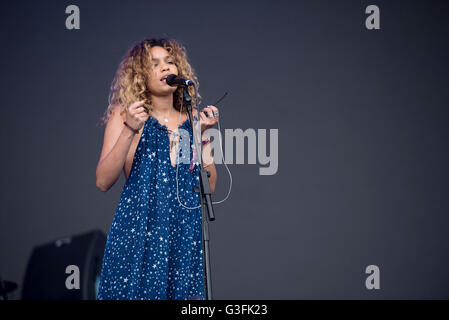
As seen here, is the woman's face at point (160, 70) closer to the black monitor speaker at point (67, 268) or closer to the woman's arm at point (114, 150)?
the woman's arm at point (114, 150)

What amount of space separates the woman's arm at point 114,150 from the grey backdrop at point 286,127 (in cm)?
158

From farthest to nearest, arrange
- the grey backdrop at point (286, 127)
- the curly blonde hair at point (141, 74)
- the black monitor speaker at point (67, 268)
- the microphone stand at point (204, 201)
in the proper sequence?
Result: the grey backdrop at point (286, 127) < the curly blonde hair at point (141, 74) < the black monitor speaker at point (67, 268) < the microphone stand at point (204, 201)

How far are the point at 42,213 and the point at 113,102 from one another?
1.47 meters

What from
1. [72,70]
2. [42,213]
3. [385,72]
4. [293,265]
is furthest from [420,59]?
[42,213]

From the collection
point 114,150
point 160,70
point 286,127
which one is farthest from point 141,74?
point 286,127

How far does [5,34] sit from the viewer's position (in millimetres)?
3197

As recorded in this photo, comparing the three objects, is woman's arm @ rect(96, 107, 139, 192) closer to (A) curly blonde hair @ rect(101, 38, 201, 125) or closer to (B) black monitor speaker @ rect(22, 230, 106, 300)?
(A) curly blonde hair @ rect(101, 38, 201, 125)

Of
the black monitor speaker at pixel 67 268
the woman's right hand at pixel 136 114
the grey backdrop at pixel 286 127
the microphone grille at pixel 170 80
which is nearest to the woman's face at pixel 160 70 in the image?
the microphone grille at pixel 170 80

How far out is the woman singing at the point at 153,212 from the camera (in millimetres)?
1569

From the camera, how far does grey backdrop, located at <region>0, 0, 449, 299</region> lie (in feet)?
10.4

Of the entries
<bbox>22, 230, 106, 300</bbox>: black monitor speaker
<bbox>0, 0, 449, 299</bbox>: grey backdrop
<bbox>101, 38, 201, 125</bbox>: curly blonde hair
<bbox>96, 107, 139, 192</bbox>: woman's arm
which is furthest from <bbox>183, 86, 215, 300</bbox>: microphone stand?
<bbox>0, 0, 449, 299</bbox>: grey backdrop

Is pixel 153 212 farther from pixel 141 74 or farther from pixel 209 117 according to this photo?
pixel 141 74

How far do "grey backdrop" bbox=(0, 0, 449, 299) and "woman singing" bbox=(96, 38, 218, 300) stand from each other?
5.16 ft

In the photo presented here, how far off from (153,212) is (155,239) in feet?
0.29
